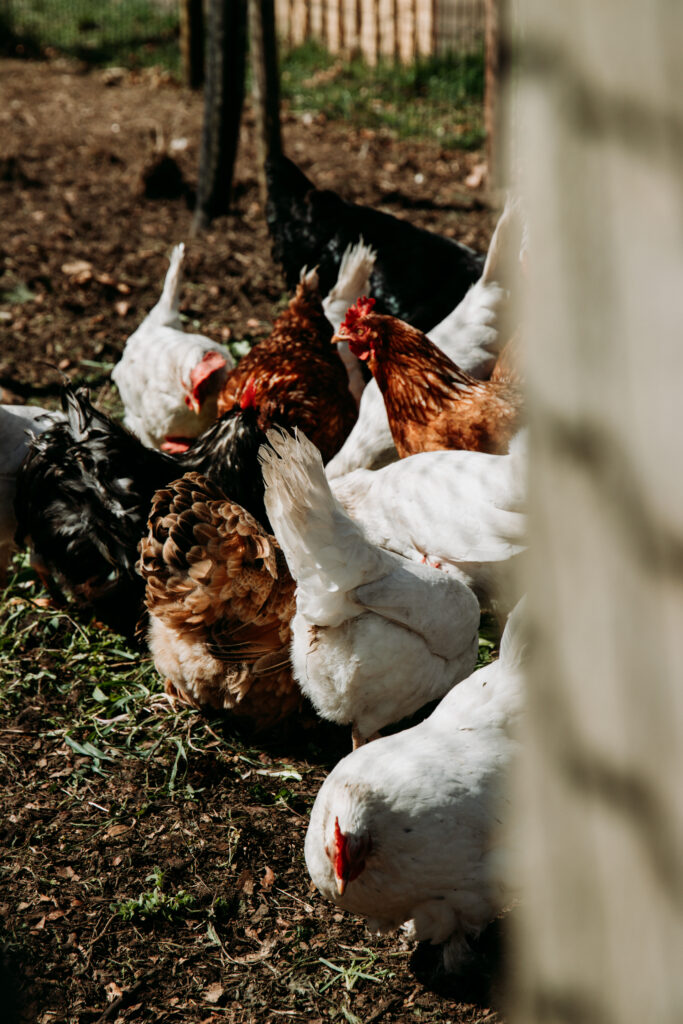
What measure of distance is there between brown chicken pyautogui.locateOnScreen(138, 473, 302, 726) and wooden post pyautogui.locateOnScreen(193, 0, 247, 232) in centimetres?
401

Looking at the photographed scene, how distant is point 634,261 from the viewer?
0.42m

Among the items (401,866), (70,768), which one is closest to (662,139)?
(401,866)

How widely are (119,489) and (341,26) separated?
30.1ft

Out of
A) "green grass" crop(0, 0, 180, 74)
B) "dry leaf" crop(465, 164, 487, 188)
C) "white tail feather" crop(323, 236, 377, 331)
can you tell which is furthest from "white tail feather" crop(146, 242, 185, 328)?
"green grass" crop(0, 0, 180, 74)

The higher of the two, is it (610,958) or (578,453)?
(578,453)

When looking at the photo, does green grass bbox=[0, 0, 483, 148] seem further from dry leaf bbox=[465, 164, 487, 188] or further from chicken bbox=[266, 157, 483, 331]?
chicken bbox=[266, 157, 483, 331]

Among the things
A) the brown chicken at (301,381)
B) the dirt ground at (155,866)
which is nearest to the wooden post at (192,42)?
the dirt ground at (155,866)

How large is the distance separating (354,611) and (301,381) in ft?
5.92

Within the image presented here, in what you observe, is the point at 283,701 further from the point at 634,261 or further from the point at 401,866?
the point at 634,261

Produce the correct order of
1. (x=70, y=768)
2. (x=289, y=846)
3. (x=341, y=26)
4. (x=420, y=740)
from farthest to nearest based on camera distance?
(x=341, y=26), (x=70, y=768), (x=289, y=846), (x=420, y=740)

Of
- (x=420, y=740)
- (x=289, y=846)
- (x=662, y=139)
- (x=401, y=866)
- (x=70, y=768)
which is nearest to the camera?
(x=662, y=139)

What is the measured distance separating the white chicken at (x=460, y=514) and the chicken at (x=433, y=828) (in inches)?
31.3

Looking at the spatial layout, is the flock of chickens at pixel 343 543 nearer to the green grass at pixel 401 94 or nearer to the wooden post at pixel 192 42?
the green grass at pixel 401 94

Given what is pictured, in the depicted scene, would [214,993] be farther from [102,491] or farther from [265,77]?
[265,77]
